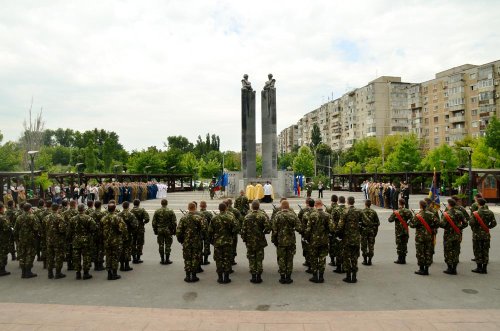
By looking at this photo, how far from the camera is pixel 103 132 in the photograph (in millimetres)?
113688

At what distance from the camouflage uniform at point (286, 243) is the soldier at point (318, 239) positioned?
367 millimetres

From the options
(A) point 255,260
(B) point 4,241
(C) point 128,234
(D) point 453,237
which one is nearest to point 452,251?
(D) point 453,237

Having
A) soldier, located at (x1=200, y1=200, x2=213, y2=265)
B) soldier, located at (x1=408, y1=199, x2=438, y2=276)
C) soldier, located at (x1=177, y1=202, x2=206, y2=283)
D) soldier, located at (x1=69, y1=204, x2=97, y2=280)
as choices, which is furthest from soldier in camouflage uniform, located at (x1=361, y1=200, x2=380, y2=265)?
soldier, located at (x1=69, y1=204, x2=97, y2=280)

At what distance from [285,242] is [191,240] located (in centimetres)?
231

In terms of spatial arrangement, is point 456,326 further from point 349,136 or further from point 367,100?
point 349,136

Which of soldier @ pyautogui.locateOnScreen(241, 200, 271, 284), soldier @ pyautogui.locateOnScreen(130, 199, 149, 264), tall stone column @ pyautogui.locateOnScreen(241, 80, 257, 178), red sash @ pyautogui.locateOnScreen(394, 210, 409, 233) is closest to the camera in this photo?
soldier @ pyautogui.locateOnScreen(241, 200, 271, 284)

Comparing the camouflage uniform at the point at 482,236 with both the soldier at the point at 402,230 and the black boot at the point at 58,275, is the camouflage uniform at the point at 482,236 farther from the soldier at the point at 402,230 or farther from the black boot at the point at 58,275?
the black boot at the point at 58,275

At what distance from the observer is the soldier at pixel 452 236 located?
381 inches

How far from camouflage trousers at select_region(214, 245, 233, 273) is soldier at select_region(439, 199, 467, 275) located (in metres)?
5.53

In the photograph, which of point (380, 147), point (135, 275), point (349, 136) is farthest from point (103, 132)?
point (135, 275)

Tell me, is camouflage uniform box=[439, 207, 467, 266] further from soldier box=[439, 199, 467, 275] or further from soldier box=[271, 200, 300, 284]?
soldier box=[271, 200, 300, 284]

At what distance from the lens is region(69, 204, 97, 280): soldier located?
9.59 m

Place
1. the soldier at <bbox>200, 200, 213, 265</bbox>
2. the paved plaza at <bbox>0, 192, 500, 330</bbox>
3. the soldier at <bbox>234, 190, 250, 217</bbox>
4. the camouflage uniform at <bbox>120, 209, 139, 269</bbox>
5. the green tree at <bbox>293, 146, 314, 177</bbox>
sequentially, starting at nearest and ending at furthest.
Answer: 1. the paved plaza at <bbox>0, 192, 500, 330</bbox>
2. the camouflage uniform at <bbox>120, 209, 139, 269</bbox>
3. the soldier at <bbox>200, 200, 213, 265</bbox>
4. the soldier at <bbox>234, 190, 250, 217</bbox>
5. the green tree at <bbox>293, 146, 314, 177</bbox>

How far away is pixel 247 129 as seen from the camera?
3691 centimetres
